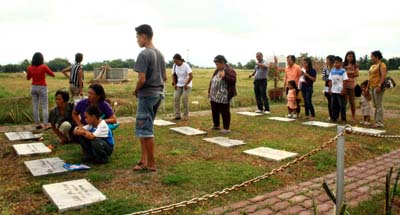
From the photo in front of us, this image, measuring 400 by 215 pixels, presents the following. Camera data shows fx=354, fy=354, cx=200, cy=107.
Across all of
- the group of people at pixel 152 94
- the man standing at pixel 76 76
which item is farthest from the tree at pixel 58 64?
the man standing at pixel 76 76

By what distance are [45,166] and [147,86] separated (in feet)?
5.68

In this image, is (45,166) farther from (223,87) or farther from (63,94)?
(223,87)

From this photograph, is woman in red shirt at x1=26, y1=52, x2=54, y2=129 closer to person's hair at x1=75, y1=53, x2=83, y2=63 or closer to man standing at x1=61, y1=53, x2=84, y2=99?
man standing at x1=61, y1=53, x2=84, y2=99

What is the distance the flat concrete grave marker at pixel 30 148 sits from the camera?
5467mm

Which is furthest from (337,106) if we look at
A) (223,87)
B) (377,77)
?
(223,87)

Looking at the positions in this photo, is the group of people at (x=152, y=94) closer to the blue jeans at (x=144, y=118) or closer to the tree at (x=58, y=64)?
the blue jeans at (x=144, y=118)

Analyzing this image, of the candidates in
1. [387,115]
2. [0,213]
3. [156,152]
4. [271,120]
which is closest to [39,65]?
[156,152]

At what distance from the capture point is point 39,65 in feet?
24.7

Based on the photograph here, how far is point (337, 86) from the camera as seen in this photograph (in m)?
8.36

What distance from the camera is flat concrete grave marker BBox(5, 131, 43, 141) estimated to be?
6555 mm

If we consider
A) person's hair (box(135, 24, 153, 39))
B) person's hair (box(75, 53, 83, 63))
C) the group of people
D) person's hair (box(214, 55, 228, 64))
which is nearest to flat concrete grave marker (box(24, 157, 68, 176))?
the group of people

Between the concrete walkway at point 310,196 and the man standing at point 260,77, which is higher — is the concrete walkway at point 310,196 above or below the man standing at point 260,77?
below

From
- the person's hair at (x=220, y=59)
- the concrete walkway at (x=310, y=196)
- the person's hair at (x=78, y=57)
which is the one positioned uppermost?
the person's hair at (x=78, y=57)

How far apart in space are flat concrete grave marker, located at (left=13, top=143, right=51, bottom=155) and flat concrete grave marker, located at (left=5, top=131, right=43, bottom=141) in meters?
0.68
